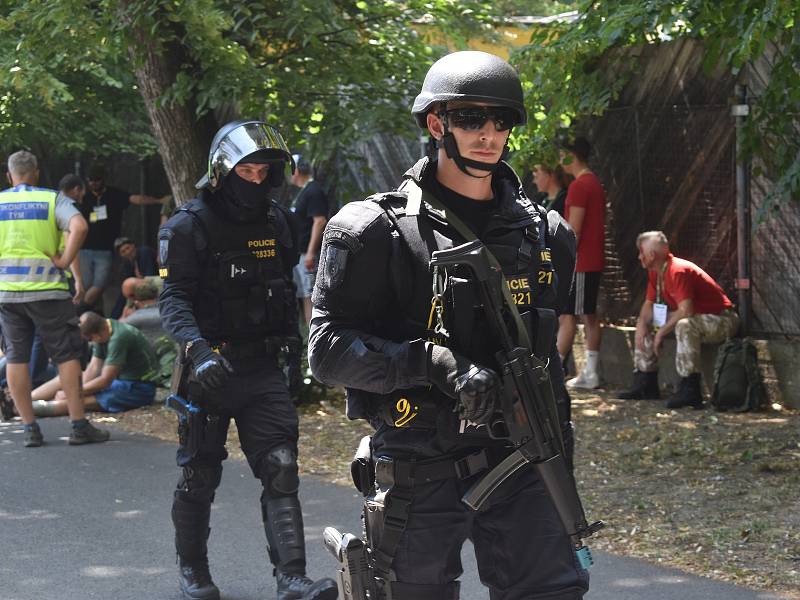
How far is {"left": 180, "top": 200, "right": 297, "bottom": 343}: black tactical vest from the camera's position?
5.45 metres

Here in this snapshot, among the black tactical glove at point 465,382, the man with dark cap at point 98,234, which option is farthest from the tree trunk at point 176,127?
the black tactical glove at point 465,382

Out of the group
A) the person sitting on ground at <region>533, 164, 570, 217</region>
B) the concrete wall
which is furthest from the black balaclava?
the person sitting on ground at <region>533, 164, 570, 217</region>

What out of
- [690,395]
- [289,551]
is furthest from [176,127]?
[289,551]

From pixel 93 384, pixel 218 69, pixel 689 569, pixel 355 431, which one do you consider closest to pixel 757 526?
pixel 689 569

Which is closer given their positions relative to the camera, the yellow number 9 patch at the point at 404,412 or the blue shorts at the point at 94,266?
the yellow number 9 patch at the point at 404,412

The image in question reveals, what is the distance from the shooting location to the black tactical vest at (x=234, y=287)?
5.45 metres

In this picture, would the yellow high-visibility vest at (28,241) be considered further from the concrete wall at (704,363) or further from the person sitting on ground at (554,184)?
the concrete wall at (704,363)

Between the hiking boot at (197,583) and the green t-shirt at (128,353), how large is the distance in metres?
4.95

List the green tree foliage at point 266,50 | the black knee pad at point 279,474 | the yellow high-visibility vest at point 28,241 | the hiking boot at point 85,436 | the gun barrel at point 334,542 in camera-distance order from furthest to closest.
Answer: the hiking boot at point 85,436 < the green tree foliage at point 266,50 < the yellow high-visibility vest at point 28,241 < the black knee pad at point 279,474 < the gun barrel at point 334,542

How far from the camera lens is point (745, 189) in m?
9.63

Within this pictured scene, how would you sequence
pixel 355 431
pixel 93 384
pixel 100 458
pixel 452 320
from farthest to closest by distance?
pixel 93 384 < pixel 355 431 < pixel 100 458 < pixel 452 320

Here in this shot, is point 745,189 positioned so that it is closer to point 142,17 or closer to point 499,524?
point 142,17

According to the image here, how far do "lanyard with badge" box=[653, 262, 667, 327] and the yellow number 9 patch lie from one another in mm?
6405

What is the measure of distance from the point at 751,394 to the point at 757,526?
311 centimetres
